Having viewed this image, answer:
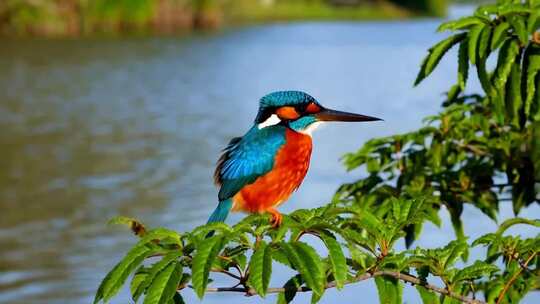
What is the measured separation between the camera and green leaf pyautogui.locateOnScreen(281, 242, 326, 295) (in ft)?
6.51

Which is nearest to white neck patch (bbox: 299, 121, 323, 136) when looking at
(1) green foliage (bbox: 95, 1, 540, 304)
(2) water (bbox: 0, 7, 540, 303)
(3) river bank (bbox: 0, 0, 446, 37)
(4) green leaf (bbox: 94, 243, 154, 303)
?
(1) green foliage (bbox: 95, 1, 540, 304)

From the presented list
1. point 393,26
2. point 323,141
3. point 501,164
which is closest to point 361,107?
point 323,141

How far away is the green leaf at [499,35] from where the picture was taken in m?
2.88

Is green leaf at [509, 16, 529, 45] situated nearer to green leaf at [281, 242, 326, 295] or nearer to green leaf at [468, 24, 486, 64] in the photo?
green leaf at [468, 24, 486, 64]

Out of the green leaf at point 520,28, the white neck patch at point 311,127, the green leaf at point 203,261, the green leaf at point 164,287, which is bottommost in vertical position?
the green leaf at point 164,287

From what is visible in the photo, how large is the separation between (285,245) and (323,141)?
11.6 m

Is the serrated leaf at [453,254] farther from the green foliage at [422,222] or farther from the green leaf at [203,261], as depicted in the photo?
the green leaf at [203,261]

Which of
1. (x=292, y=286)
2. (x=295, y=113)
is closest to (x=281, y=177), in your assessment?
(x=295, y=113)

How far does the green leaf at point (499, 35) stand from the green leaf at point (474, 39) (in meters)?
0.04

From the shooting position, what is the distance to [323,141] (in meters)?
13.7

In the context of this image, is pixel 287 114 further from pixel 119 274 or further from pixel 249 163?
pixel 119 274

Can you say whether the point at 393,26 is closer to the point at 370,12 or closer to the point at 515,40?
the point at 370,12

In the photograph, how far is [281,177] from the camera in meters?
2.65

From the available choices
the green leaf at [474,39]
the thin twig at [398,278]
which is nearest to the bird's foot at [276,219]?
the thin twig at [398,278]
